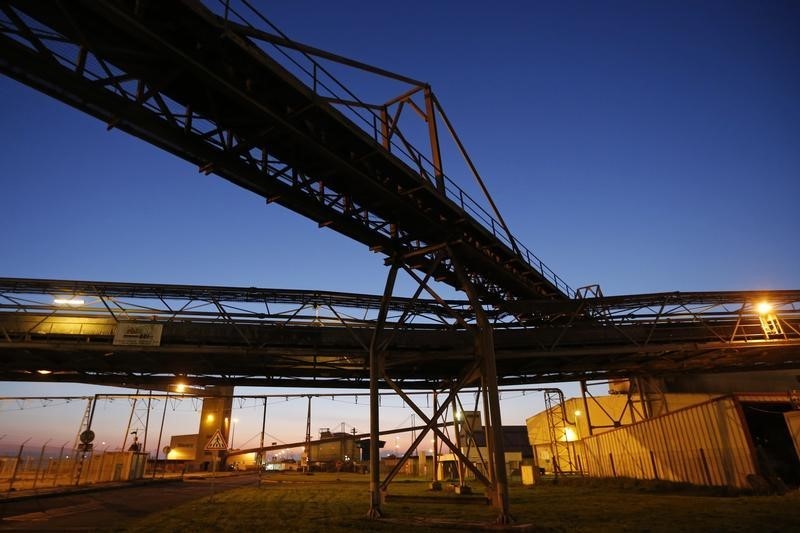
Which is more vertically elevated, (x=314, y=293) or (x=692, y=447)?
(x=314, y=293)

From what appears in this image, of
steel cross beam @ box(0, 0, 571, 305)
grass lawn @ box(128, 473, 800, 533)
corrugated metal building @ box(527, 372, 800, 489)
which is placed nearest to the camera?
steel cross beam @ box(0, 0, 571, 305)

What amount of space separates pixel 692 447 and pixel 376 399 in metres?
15.0

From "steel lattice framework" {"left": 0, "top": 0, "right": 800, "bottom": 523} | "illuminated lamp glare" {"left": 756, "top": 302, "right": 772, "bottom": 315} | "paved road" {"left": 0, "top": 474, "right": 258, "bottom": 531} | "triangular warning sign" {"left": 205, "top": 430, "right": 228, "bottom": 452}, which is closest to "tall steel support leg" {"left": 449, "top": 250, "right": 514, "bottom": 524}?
"steel lattice framework" {"left": 0, "top": 0, "right": 800, "bottom": 523}

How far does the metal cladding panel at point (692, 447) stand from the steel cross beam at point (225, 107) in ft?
44.7

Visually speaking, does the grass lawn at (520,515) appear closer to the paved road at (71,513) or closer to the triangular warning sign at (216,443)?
the paved road at (71,513)

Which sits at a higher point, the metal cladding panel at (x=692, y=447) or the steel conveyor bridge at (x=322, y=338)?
the steel conveyor bridge at (x=322, y=338)

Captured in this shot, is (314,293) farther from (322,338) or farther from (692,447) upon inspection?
(692,447)

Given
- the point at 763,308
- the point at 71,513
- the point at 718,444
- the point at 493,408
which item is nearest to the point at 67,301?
the point at 71,513

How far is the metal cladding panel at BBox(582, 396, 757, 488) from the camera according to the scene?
1709 centimetres

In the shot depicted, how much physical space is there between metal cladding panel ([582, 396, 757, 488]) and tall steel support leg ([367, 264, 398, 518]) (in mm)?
13839

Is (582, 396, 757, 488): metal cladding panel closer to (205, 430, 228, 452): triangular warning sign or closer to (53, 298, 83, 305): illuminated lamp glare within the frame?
(205, 430, 228, 452): triangular warning sign

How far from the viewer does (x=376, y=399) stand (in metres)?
13.7

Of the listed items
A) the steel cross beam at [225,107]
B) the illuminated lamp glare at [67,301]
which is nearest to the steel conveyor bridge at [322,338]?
the illuminated lamp glare at [67,301]

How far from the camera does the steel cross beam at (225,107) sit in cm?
719
